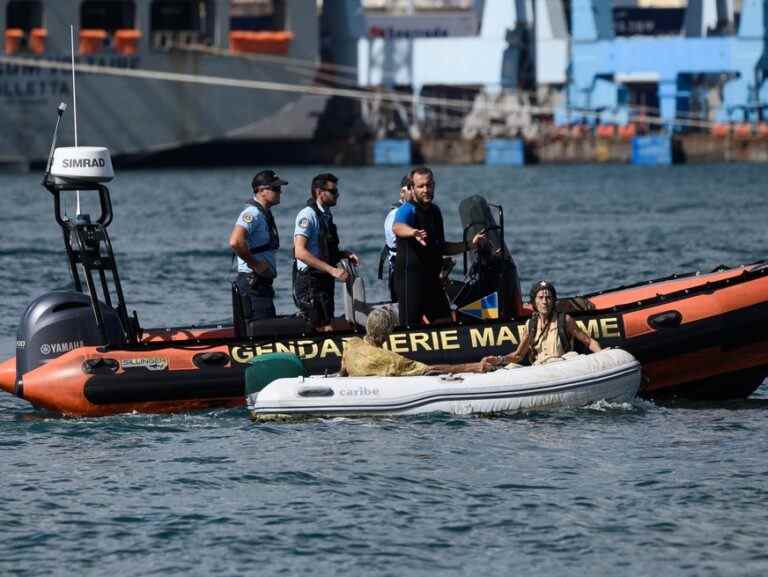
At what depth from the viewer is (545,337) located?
12938mm

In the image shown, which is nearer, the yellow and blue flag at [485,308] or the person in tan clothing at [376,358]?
the person in tan clothing at [376,358]

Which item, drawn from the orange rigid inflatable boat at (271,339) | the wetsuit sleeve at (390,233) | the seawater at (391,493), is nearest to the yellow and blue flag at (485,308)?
the orange rigid inflatable boat at (271,339)

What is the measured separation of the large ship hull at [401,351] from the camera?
13086 mm

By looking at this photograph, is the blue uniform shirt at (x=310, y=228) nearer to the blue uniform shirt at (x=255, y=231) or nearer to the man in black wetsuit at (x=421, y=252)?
the blue uniform shirt at (x=255, y=231)

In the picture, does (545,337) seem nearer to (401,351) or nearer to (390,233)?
(401,351)

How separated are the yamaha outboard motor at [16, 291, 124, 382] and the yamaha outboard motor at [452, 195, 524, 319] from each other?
2539 mm

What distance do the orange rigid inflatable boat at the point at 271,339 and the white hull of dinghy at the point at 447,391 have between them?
417mm

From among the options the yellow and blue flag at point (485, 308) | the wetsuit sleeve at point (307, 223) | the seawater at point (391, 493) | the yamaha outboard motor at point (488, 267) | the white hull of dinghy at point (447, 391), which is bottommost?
the seawater at point (391, 493)

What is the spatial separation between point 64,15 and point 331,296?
→ 52.6 metres

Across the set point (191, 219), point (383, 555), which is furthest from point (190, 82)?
point (383, 555)

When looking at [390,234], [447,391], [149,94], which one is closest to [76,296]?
[390,234]

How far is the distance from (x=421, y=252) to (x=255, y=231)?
116cm

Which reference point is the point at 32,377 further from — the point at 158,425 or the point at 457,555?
the point at 457,555

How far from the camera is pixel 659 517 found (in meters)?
10.4
